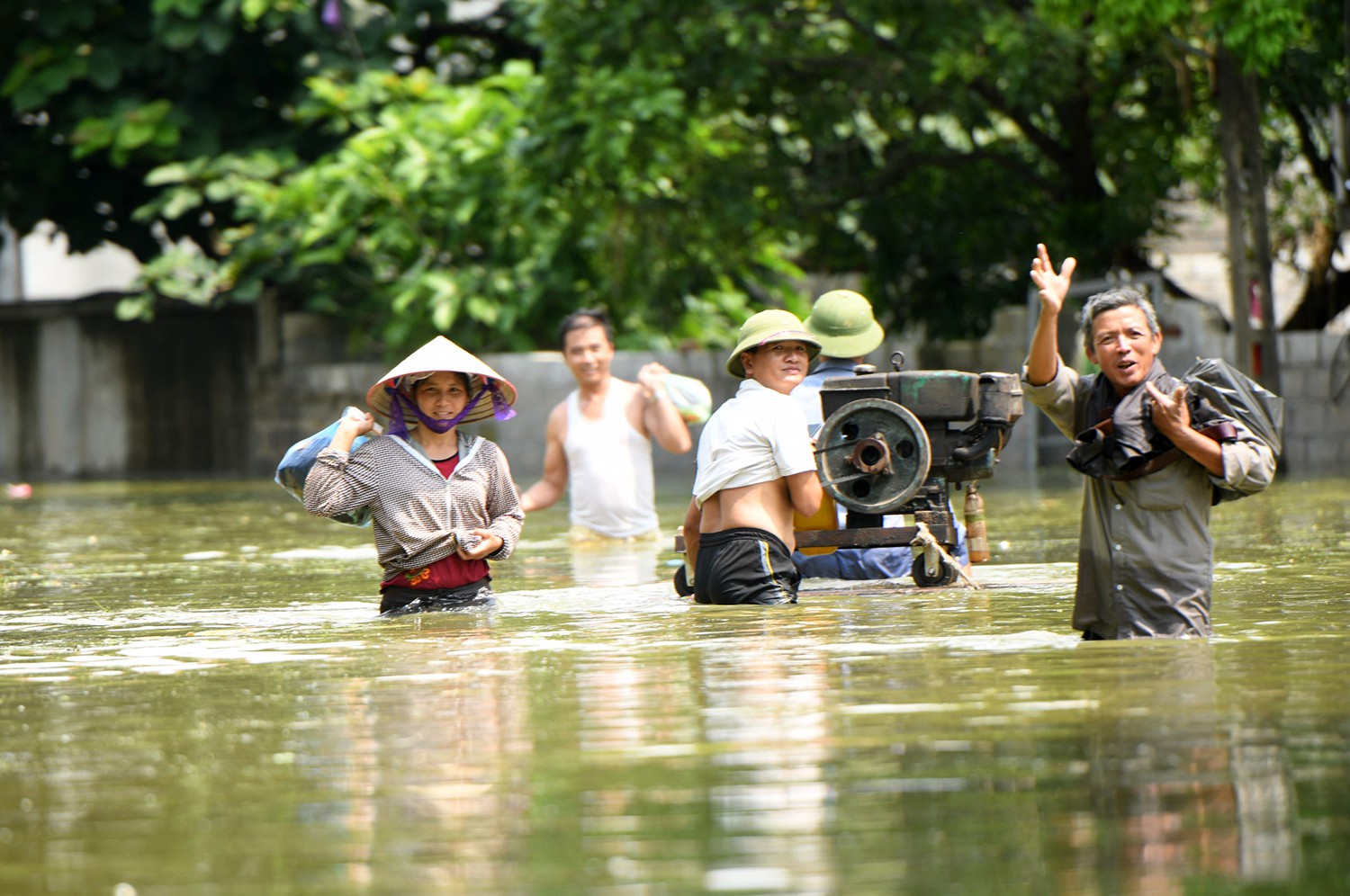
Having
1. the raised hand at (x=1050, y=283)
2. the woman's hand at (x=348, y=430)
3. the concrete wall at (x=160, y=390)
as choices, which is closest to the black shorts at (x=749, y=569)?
the woman's hand at (x=348, y=430)

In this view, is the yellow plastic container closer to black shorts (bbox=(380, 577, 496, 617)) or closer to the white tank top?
black shorts (bbox=(380, 577, 496, 617))

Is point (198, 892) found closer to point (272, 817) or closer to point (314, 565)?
point (272, 817)

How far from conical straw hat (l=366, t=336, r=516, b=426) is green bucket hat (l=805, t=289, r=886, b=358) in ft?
5.04

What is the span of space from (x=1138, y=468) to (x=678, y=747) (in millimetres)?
1910

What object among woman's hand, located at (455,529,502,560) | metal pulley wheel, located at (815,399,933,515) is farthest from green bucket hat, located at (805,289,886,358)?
woman's hand, located at (455,529,502,560)

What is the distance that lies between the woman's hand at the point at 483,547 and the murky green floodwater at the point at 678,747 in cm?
23

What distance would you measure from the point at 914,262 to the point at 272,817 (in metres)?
18.2

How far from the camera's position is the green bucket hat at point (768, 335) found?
7.79 m

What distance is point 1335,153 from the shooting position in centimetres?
1750

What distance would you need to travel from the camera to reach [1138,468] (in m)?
6.13

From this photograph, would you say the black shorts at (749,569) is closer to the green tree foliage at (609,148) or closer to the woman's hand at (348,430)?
the woman's hand at (348,430)

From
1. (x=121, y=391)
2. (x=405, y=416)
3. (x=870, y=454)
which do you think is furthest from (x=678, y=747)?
(x=121, y=391)

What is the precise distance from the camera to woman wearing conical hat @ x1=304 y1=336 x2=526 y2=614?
7.70m

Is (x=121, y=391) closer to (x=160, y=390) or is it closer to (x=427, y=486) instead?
(x=160, y=390)
